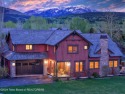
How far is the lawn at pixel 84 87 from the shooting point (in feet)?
96.9

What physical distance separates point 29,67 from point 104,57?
10.9 metres

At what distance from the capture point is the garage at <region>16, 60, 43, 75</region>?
39000 millimetres

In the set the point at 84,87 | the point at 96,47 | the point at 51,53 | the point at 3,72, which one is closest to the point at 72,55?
the point at 51,53

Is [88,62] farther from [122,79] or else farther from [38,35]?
[38,35]

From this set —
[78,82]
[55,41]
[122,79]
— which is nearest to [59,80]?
[78,82]

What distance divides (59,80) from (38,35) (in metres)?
8.96

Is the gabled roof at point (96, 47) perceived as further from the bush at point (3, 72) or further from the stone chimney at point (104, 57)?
the bush at point (3, 72)

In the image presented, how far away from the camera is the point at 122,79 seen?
37.1 meters

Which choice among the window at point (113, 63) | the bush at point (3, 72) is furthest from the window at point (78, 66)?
the bush at point (3, 72)

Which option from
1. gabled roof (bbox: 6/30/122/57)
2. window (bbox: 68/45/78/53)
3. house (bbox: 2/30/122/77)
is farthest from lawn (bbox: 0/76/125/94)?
gabled roof (bbox: 6/30/122/57)

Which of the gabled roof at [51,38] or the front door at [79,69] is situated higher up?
the gabled roof at [51,38]

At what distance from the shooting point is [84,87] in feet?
105

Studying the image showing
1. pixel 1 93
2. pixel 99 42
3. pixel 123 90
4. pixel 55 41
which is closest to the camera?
pixel 1 93

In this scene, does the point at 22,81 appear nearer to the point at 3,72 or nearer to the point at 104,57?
the point at 3,72
